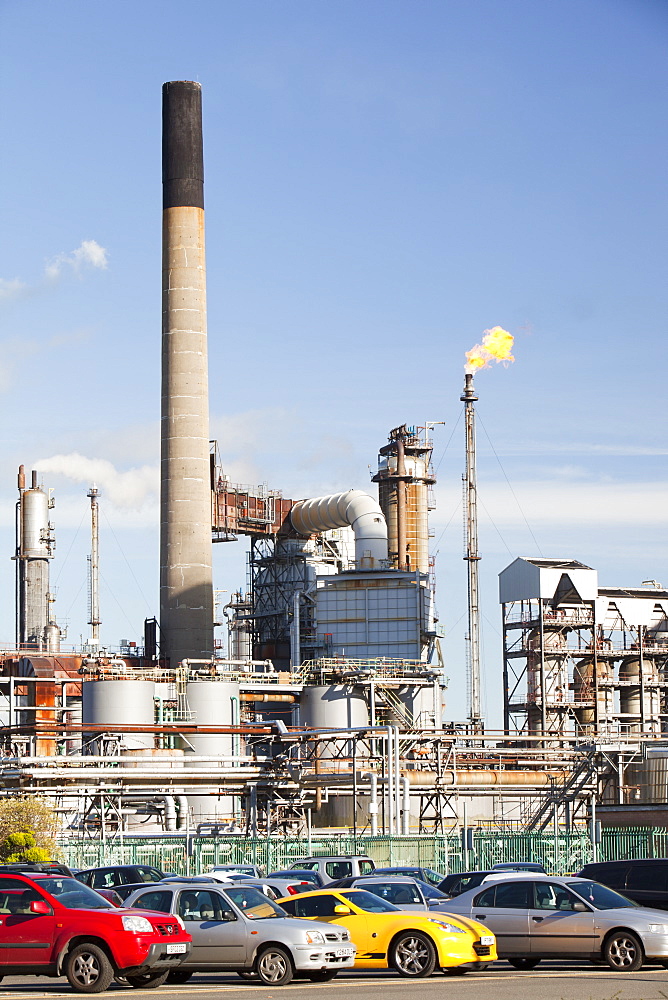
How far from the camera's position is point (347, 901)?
22.2 m

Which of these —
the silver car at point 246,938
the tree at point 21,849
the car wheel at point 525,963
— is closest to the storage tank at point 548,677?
the tree at point 21,849

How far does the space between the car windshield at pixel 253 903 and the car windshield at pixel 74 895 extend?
6.97 feet

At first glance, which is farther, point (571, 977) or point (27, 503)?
point (27, 503)

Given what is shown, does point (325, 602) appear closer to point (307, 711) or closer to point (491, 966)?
point (307, 711)

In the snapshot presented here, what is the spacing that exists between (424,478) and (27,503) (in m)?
32.7

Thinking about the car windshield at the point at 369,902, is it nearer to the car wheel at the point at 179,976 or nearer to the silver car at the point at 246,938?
the silver car at the point at 246,938

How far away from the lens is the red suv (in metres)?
19.2

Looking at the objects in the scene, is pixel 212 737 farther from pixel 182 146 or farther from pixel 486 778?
pixel 182 146

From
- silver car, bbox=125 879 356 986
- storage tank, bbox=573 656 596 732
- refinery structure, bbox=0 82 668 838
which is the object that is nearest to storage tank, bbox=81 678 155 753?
refinery structure, bbox=0 82 668 838

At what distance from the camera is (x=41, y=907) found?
19.5m

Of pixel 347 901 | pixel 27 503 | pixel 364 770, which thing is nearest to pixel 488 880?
pixel 347 901

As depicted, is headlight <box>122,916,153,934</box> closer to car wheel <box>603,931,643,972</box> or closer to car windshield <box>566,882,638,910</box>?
car windshield <box>566,882,638,910</box>

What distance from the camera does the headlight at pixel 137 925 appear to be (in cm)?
1933

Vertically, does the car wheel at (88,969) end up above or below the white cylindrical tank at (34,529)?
below
